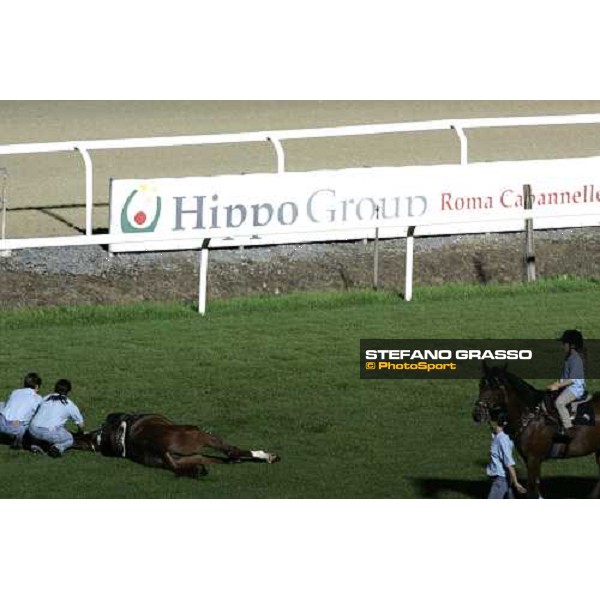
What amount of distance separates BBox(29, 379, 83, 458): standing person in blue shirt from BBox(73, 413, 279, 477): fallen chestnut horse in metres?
0.23

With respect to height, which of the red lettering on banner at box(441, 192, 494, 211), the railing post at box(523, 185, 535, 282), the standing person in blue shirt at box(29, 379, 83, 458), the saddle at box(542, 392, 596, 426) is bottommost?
the standing person in blue shirt at box(29, 379, 83, 458)

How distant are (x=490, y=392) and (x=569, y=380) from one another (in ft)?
2.06

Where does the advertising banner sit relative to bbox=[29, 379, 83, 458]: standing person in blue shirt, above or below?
above

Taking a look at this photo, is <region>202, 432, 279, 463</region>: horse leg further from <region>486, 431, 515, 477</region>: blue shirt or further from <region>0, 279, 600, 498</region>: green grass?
<region>486, 431, 515, 477</region>: blue shirt

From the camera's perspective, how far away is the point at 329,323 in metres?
19.9

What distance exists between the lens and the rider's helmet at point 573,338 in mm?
17219

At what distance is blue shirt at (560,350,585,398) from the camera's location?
17.0 m

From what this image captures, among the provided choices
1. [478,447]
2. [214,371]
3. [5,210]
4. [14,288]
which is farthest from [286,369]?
[5,210]

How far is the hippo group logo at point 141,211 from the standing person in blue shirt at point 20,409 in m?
5.46

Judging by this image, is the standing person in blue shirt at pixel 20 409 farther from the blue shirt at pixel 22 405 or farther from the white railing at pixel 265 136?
the white railing at pixel 265 136

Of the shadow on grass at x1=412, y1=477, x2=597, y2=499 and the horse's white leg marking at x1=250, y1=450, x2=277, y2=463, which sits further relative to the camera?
the horse's white leg marking at x1=250, y1=450, x2=277, y2=463

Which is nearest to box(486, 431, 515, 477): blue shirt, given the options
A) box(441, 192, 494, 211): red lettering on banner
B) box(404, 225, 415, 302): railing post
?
box(404, 225, 415, 302): railing post

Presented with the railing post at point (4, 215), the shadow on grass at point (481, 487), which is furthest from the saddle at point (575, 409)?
the railing post at point (4, 215)

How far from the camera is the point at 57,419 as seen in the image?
1828cm
